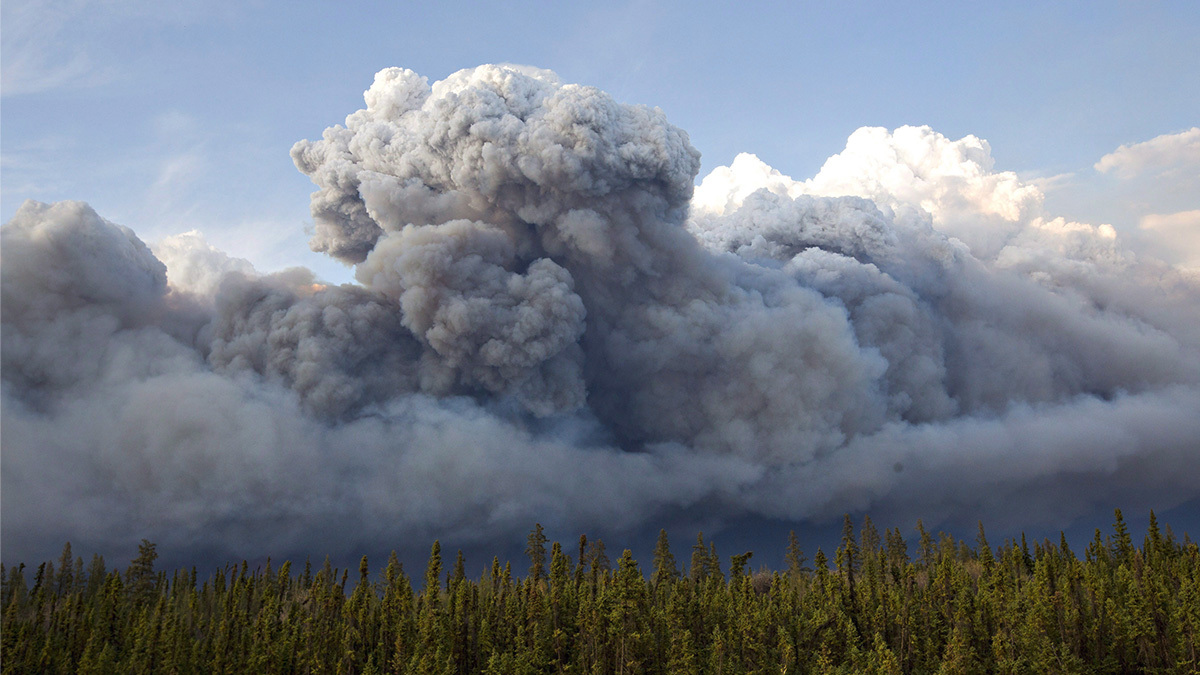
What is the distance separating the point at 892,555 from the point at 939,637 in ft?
210

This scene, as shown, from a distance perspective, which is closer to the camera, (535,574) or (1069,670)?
(1069,670)

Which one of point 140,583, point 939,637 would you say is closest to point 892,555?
point 939,637

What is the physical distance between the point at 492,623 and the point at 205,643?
29.6 metres

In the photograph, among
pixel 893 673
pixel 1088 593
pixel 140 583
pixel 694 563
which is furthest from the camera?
pixel 694 563

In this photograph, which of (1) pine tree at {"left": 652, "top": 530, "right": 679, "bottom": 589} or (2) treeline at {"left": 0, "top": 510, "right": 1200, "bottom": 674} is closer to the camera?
(2) treeline at {"left": 0, "top": 510, "right": 1200, "bottom": 674}

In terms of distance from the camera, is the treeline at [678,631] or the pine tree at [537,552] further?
the pine tree at [537,552]

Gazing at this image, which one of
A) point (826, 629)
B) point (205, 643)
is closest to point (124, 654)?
point (205, 643)

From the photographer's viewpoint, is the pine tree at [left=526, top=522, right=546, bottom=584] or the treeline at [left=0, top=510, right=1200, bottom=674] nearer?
the treeline at [left=0, top=510, right=1200, bottom=674]

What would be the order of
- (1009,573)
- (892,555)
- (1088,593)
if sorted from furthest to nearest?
1. (892,555)
2. (1009,573)
3. (1088,593)

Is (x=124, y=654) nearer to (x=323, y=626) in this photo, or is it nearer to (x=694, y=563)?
(x=323, y=626)

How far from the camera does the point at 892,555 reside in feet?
449

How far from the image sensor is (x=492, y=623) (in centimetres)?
8338

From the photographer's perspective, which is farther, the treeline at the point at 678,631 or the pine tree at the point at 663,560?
the pine tree at the point at 663,560

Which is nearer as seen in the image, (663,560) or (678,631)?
(678,631)
